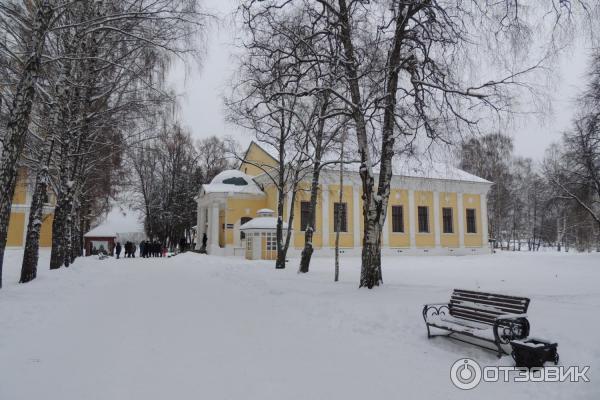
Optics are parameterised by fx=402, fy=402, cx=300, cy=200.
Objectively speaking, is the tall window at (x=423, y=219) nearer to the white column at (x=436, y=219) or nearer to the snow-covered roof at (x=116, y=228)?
the white column at (x=436, y=219)

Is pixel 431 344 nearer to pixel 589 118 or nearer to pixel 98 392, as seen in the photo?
pixel 98 392

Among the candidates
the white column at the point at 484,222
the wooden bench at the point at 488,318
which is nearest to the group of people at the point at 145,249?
the white column at the point at 484,222

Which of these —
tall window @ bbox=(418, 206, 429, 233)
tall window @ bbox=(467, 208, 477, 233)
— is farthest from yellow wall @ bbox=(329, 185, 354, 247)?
tall window @ bbox=(467, 208, 477, 233)

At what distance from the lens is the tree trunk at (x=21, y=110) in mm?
8672

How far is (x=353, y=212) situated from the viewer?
31141mm

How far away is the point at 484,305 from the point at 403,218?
91.1 feet

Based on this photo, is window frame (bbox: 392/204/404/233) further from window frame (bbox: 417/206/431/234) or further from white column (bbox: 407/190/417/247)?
window frame (bbox: 417/206/431/234)

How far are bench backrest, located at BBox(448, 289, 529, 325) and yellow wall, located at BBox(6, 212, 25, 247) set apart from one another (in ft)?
133

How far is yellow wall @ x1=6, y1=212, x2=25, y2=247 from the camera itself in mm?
36000

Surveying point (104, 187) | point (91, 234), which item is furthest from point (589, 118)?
point (91, 234)

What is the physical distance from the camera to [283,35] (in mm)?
10516

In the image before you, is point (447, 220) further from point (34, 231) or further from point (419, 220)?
point (34, 231)

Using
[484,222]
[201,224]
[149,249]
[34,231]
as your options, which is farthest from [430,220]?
[34,231]

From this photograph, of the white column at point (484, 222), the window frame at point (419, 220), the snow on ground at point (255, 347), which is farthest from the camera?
the white column at point (484, 222)
